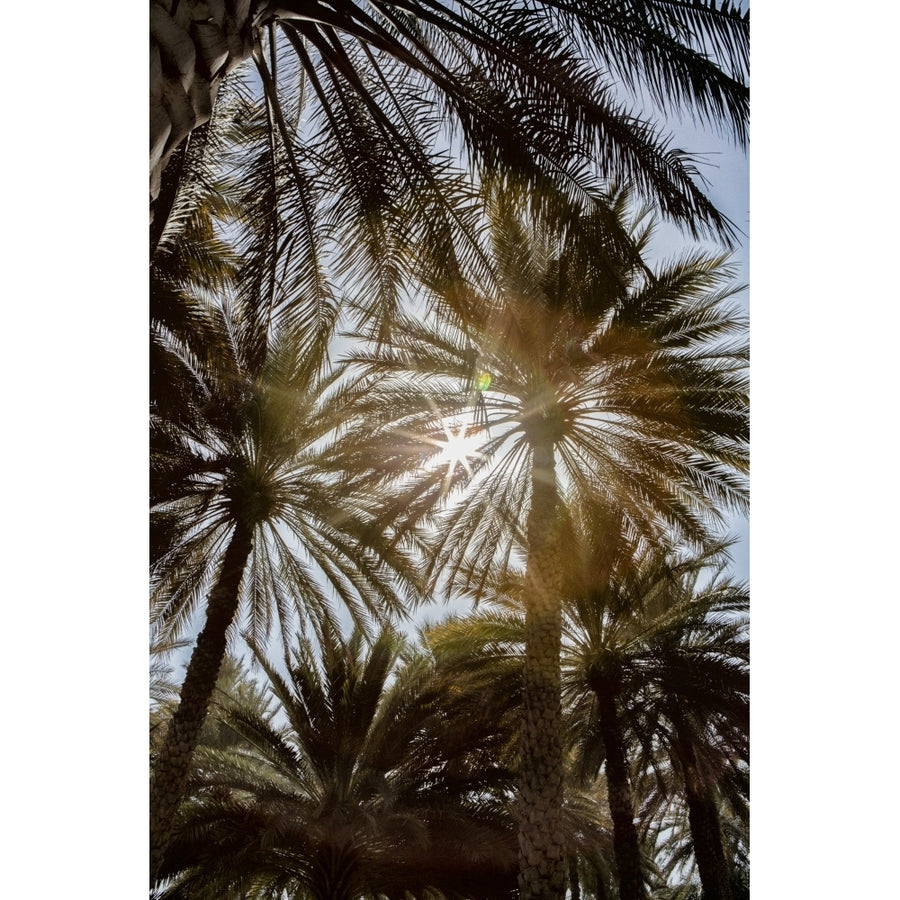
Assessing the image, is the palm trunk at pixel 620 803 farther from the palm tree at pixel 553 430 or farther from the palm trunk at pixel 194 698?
the palm trunk at pixel 194 698

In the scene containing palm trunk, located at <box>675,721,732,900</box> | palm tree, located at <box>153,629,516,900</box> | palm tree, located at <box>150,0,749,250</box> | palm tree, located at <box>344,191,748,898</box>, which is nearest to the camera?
palm tree, located at <box>150,0,749,250</box>

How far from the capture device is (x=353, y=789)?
8.95m

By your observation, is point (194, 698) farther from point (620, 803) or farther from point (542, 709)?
point (620, 803)

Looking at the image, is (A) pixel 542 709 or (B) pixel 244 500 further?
(B) pixel 244 500

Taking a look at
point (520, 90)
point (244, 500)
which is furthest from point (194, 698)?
point (520, 90)

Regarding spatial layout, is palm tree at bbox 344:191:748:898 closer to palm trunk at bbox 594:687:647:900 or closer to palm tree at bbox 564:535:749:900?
palm tree at bbox 564:535:749:900

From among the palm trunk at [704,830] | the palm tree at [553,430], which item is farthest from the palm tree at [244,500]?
the palm trunk at [704,830]

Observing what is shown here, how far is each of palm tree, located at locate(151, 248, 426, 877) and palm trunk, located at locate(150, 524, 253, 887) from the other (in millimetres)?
12

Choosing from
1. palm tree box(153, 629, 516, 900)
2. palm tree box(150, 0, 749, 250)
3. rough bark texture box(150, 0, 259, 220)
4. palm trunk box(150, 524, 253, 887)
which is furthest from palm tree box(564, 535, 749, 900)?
rough bark texture box(150, 0, 259, 220)

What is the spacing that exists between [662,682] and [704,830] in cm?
156

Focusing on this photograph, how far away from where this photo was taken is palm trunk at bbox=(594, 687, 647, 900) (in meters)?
7.99
